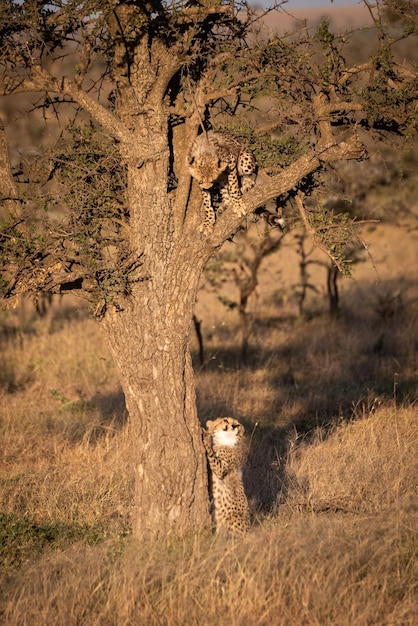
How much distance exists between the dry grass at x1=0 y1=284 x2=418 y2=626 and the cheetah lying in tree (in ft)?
7.06

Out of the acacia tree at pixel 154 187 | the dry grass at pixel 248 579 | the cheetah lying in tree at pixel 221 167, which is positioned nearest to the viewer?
the dry grass at pixel 248 579

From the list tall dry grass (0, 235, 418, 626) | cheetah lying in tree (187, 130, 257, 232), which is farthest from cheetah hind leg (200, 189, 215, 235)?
tall dry grass (0, 235, 418, 626)

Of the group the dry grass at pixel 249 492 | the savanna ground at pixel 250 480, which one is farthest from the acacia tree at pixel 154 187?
the dry grass at pixel 249 492

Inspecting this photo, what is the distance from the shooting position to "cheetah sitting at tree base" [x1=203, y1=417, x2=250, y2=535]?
5129 millimetres

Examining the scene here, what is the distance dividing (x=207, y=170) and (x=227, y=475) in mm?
2181

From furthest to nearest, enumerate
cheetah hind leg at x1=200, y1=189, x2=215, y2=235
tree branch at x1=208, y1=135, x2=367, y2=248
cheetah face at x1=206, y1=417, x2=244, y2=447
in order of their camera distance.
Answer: cheetah face at x1=206, y1=417, x2=244, y2=447, cheetah hind leg at x1=200, y1=189, x2=215, y2=235, tree branch at x1=208, y1=135, x2=367, y2=248

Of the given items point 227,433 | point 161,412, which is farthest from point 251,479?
point 161,412

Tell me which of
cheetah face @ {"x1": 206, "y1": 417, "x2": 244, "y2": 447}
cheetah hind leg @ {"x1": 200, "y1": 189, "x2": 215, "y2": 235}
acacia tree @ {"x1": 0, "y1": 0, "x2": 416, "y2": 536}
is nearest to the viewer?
acacia tree @ {"x1": 0, "y1": 0, "x2": 416, "y2": 536}

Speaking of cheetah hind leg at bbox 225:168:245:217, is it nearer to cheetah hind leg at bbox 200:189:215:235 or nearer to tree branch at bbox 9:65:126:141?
cheetah hind leg at bbox 200:189:215:235

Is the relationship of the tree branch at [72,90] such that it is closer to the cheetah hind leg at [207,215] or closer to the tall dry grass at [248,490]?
the cheetah hind leg at [207,215]

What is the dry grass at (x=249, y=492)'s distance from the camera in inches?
154

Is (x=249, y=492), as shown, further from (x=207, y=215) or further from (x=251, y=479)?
(x=207, y=215)

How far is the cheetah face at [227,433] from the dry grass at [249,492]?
0.56 m

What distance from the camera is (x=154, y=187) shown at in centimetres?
498
